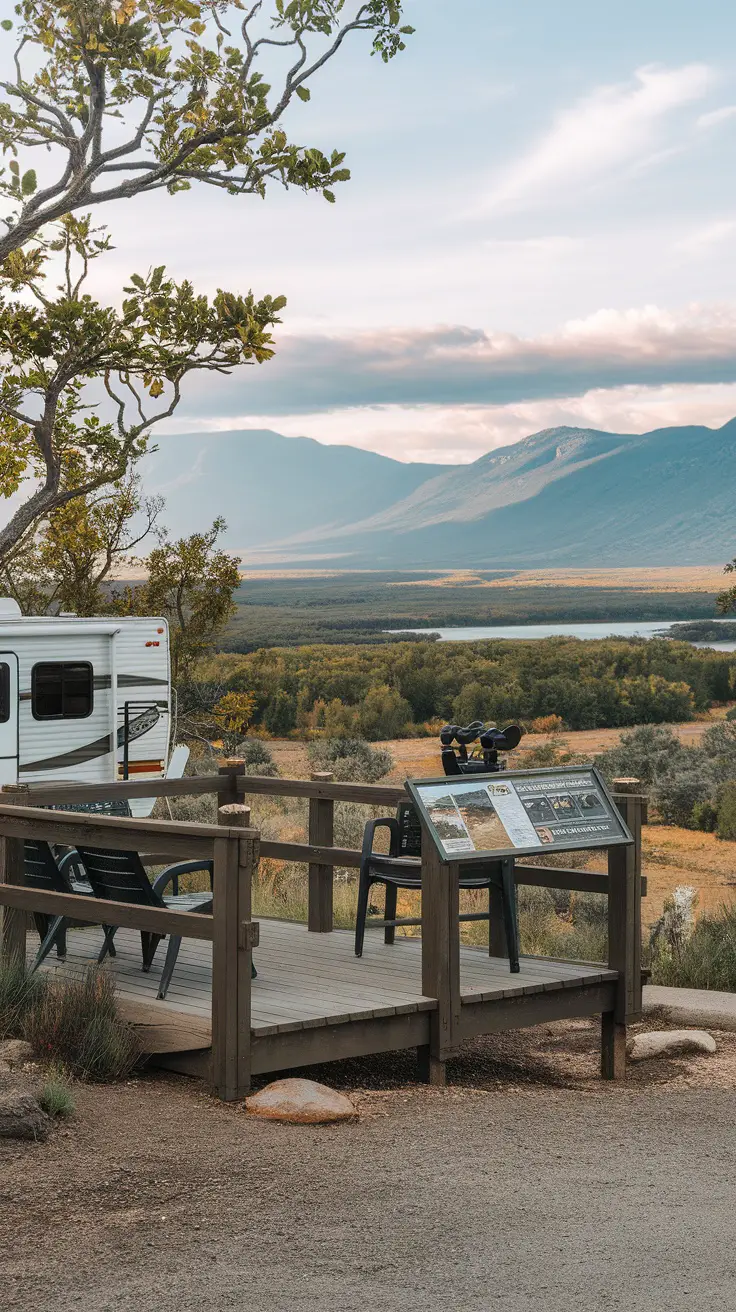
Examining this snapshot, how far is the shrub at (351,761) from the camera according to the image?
84.8ft

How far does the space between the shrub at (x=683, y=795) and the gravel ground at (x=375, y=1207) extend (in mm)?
17493

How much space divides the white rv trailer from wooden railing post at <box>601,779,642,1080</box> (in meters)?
8.08

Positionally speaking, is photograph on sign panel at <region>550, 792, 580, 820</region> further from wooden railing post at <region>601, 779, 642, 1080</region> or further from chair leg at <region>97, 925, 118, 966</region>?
chair leg at <region>97, 925, 118, 966</region>

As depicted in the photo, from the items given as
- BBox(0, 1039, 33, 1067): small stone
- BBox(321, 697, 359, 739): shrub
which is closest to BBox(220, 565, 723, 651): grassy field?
BBox(321, 697, 359, 739): shrub

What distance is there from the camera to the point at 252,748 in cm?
2723

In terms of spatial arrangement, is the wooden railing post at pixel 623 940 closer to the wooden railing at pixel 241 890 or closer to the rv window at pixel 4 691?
the wooden railing at pixel 241 890

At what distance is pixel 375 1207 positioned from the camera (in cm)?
454

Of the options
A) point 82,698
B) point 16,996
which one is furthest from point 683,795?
A: point 16,996

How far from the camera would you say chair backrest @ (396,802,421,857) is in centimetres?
730

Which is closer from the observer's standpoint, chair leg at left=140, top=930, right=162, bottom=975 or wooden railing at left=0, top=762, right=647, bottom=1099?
wooden railing at left=0, top=762, right=647, bottom=1099

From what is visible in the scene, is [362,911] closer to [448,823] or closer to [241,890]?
[448,823]

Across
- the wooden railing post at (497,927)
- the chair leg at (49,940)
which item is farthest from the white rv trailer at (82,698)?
the wooden railing post at (497,927)

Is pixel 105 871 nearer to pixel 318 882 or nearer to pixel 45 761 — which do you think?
pixel 318 882

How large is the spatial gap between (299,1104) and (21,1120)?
1187mm
